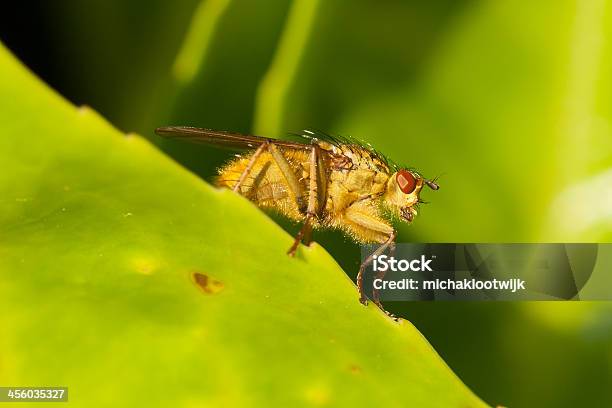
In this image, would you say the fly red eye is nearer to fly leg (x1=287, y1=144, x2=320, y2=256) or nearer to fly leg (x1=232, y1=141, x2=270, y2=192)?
fly leg (x1=287, y1=144, x2=320, y2=256)

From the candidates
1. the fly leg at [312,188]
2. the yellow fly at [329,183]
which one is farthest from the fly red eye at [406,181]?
the fly leg at [312,188]

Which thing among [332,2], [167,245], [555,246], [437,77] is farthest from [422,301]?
[167,245]

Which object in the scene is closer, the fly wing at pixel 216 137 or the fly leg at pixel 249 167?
the fly wing at pixel 216 137

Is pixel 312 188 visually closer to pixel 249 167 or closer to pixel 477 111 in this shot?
pixel 249 167

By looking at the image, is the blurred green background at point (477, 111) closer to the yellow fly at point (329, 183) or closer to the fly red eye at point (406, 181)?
the yellow fly at point (329, 183)

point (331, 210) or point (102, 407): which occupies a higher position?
point (331, 210)

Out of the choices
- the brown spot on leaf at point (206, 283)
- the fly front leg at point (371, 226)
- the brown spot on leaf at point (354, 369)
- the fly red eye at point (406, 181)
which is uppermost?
the fly red eye at point (406, 181)

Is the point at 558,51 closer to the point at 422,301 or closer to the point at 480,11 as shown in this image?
the point at 480,11

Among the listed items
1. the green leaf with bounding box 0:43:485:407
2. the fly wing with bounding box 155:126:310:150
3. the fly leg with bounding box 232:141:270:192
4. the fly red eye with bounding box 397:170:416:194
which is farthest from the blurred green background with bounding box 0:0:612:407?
the green leaf with bounding box 0:43:485:407
